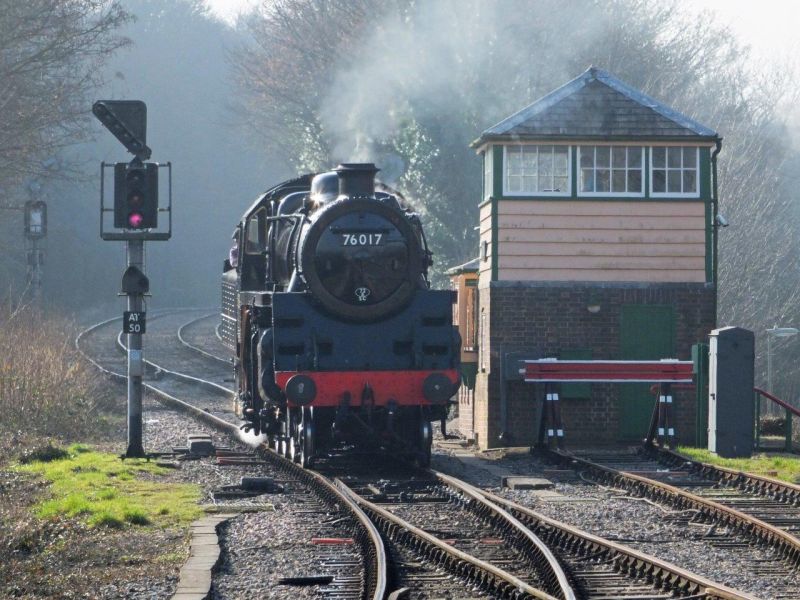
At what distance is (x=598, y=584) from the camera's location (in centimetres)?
841

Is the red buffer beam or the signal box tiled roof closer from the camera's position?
the red buffer beam

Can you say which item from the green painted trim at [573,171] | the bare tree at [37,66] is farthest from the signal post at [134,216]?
the bare tree at [37,66]

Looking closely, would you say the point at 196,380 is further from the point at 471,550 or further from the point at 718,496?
the point at 471,550

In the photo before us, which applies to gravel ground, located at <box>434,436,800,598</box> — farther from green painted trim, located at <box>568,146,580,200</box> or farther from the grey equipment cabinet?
green painted trim, located at <box>568,146,580,200</box>

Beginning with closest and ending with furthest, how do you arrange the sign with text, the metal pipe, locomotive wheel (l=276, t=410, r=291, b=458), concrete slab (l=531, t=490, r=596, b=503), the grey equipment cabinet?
concrete slab (l=531, t=490, r=596, b=503)
locomotive wheel (l=276, t=410, r=291, b=458)
the sign with text
the grey equipment cabinet
the metal pipe

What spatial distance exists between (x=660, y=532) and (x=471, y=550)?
1826 mm

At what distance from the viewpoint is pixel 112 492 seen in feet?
40.9

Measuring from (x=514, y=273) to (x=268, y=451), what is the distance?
431cm

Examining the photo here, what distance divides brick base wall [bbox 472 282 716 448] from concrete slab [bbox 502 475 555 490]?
14.6 ft

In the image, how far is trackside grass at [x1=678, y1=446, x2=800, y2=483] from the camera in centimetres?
1445

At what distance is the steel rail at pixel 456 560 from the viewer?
7842mm

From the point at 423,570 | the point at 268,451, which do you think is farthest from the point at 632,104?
the point at 423,570

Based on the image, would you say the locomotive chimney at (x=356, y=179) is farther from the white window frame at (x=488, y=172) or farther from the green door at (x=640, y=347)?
the green door at (x=640, y=347)

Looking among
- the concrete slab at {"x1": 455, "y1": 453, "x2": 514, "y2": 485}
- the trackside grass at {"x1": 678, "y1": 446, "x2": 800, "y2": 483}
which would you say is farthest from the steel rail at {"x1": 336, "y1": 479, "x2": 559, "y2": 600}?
the trackside grass at {"x1": 678, "y1": 446, "x2": 800, "y2": 483}
